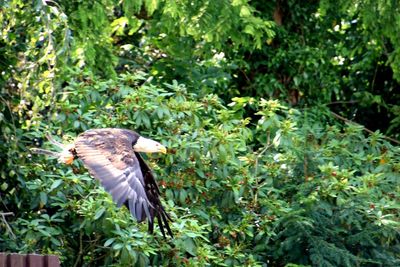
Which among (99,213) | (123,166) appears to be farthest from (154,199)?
(99,213)

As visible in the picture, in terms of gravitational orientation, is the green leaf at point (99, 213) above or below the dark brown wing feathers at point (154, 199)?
below

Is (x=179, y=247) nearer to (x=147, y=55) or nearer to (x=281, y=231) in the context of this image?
(x=281, y=231)

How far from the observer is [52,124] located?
8883 mm

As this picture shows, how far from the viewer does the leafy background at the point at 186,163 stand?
809 cm

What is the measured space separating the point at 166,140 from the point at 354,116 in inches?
193

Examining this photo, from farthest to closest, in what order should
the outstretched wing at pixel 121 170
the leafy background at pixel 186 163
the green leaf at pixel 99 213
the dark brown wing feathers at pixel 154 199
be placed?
the leafy background at pixel 186 163 < the green leaf at pixel 99 213 < the dark brown wing feathers at pixel 154 199 < the outstretched wing at pixel 121 170

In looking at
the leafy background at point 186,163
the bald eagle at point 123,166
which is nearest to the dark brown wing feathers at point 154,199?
the bald eagle at point 123,166

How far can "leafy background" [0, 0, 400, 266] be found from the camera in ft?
26.6

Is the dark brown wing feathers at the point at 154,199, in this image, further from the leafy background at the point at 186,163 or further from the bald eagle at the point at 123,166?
the leafy background at the point at 186,163

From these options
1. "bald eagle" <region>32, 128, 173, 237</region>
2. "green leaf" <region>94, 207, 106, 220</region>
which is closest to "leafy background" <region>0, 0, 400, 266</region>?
"green leaf" <region>94, 207, 106, 220</region>

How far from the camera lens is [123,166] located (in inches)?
282

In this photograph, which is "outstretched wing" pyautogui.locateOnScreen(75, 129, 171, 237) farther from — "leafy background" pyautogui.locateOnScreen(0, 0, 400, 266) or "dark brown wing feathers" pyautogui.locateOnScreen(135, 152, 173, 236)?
"leafy background" pyautogui.locateOnScreen(0, 0, 400, 266)

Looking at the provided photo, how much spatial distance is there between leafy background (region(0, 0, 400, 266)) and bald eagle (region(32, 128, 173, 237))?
0.37 metres

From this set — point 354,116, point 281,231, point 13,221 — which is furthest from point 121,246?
point 354,116
